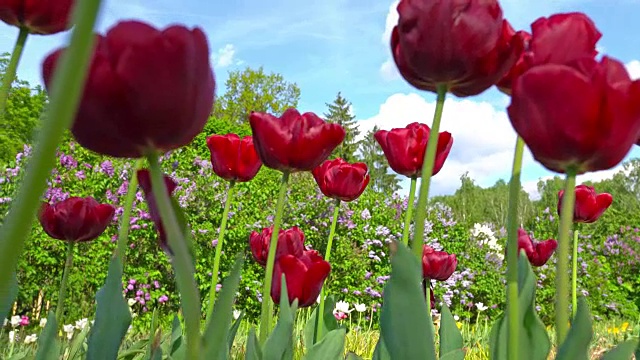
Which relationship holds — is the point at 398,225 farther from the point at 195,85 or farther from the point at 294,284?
the point at 195,85

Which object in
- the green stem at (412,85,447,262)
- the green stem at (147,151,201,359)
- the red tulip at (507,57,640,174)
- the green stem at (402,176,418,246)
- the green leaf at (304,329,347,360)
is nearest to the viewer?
the green stem at (147,151,201,359)

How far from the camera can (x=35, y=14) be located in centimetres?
102

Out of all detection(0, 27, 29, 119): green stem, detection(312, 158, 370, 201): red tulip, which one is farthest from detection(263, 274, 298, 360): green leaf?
detection(312, 158, 370, 201): red tulip

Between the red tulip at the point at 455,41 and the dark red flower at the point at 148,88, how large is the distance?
0.38 meters

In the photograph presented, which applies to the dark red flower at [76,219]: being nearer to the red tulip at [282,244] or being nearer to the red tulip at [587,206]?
the red tulip at [282,244]

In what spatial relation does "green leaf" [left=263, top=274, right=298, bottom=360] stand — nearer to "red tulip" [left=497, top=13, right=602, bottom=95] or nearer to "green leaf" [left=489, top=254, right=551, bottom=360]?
"green leaf" [left=489, top=254, right=551, bottom=360]

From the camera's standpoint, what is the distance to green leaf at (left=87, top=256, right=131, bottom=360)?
0.78 m

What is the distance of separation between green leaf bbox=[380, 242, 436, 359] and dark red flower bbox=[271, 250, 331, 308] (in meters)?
0.90

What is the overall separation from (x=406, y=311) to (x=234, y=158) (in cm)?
114

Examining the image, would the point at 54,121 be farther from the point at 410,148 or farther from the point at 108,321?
the point at 410,148

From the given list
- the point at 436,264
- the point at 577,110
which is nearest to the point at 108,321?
the point at 577,110

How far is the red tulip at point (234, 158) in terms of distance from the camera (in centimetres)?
183

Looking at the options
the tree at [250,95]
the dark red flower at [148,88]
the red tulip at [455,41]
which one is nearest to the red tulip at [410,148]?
the red tulip at [455,41]

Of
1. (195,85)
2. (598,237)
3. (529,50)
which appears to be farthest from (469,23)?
(598,237)
